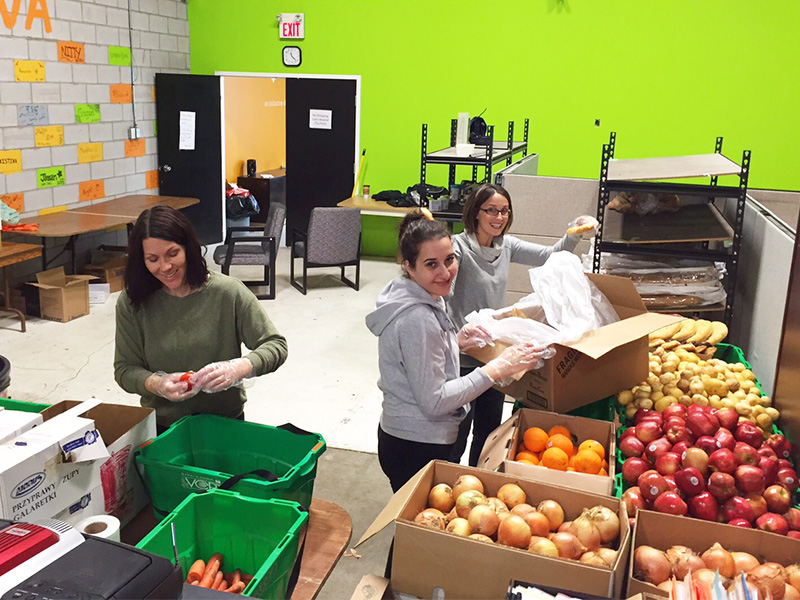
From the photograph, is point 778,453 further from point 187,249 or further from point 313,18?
point 313,18

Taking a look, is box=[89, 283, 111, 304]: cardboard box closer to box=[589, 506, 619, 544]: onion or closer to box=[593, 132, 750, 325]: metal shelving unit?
box=[593, 132, 750, 325]: metal shelving unit

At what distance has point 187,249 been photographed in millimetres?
2314

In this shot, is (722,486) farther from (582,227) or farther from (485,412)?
(582,227)

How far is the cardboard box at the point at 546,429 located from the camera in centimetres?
193

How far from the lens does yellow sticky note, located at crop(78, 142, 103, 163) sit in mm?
7164

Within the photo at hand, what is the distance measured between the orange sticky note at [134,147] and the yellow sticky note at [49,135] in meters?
1.03

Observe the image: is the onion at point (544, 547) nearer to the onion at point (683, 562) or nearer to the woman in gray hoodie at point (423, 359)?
the onion at point (683, 562)

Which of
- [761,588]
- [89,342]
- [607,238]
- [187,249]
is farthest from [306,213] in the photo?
[761,588]

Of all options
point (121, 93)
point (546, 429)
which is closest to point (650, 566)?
point (546, 429)

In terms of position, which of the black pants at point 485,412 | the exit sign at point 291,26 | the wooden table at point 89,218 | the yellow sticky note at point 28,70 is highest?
the exit sign at point 291,26

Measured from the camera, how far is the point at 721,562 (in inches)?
62.6

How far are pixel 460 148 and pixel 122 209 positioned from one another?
11.0 ft

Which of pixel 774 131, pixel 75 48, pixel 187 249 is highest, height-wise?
pixel 75 48

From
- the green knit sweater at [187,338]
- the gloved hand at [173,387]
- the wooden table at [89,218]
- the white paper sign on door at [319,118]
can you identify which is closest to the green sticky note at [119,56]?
the wooden table at [89,218]
